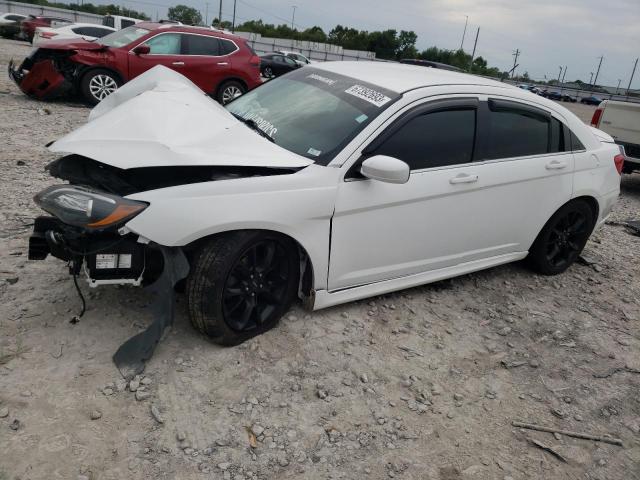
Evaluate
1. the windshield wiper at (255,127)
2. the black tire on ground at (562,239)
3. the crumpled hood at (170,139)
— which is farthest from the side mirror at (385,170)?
the black tire on ground at (562,239)

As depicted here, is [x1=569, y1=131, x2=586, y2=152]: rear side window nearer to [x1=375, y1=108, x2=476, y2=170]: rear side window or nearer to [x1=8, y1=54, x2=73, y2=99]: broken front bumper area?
[x1=375, y1=108, x2=476, y2=170]: rear side window

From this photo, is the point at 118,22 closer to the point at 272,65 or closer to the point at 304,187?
the point at 272,65

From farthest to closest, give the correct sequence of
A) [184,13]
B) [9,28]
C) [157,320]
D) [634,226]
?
[184,13] → [9,28] → [634,226] → [157,320]

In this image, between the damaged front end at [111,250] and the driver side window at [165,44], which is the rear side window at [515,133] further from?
the driver side window at [165,44]

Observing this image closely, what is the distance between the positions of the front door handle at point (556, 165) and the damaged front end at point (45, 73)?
854cm

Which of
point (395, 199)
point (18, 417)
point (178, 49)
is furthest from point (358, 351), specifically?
point (178, 49)

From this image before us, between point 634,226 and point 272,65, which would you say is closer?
point 634,226

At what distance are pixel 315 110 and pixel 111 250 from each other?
1.64 metres

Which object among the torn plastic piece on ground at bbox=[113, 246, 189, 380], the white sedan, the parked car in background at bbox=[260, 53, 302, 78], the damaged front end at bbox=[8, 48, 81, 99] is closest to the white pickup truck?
the white sedan

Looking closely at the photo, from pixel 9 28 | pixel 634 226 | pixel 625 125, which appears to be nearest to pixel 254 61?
pixel 625 125

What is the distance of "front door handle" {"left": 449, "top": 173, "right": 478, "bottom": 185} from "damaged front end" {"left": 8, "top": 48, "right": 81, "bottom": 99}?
8362 millimetres

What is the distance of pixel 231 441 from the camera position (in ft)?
8.01

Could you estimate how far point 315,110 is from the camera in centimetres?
351

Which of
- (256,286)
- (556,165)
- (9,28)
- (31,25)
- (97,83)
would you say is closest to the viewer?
(256,286)
